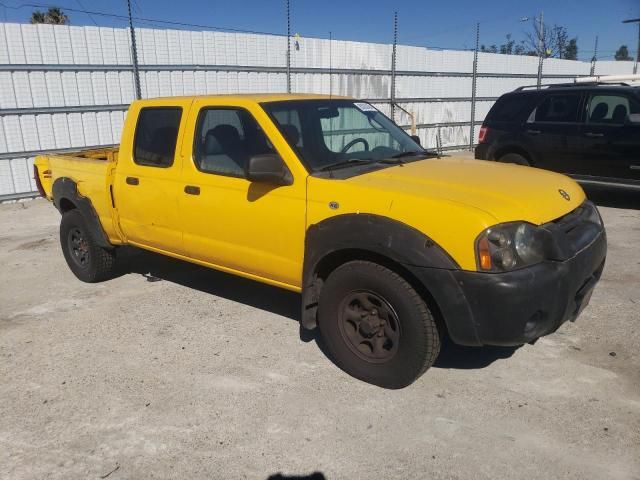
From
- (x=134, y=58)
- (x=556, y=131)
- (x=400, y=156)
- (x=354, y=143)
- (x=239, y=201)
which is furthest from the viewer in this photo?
(x=134, y=58)

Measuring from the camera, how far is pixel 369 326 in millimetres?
3514

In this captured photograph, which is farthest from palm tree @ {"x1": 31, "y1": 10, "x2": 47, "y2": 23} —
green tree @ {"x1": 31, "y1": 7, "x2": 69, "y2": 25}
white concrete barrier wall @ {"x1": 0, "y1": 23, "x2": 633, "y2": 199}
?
white concrete barrier wall @ {"x1": 0, "y1": 23, "x2": 633, "y2": 199}

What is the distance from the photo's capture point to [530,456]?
114 inches

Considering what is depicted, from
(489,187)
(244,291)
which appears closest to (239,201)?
(244,291)

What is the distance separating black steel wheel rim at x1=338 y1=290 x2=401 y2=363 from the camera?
3439 mm

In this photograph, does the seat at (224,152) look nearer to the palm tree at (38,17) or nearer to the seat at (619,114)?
the seat at (619,114)

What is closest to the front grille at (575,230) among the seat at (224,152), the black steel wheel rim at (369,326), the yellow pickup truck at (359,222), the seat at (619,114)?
the yellow pickup truck at (359,222)

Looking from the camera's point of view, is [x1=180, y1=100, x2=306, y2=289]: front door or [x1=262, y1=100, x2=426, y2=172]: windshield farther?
[x1=262, y1=100, x2=426, y2=172]: windshield

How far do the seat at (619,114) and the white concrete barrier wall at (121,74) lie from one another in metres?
4.14

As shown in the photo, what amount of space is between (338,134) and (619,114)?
575 cm

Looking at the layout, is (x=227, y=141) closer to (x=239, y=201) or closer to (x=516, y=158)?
(x=239, y=201)

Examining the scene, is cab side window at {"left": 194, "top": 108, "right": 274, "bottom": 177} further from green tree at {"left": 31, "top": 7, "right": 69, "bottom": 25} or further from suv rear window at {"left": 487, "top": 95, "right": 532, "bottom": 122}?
green tree at {"left": 31, "top": 7, "right": 69, "bottom": 25}

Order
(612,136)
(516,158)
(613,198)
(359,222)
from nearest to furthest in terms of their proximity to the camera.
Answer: (359,222) < (612,136) < (516,158) < (613,198)

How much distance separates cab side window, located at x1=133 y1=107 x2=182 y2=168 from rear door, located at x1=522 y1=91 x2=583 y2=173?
6265 mm
